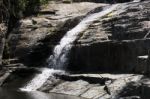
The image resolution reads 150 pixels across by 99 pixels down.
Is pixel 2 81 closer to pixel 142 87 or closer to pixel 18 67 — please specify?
pixel 18 67

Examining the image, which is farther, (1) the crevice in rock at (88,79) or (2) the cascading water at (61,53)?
(2) the cascading water at (61,53)

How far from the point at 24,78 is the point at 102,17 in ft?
26.6

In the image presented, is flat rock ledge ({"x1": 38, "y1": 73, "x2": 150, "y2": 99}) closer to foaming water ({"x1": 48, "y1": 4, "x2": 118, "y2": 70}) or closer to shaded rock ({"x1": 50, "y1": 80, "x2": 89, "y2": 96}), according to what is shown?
shaded rock ({"x1": 50, "y1": 80, "x2": 89, "y2": 96})

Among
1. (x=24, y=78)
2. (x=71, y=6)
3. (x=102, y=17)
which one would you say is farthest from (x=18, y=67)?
(x=71, y=6)

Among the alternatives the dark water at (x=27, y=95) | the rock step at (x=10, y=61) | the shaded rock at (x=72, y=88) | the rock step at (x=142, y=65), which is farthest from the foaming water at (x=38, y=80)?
the rock step at (x=142, y=65)

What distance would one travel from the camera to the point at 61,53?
116 feet

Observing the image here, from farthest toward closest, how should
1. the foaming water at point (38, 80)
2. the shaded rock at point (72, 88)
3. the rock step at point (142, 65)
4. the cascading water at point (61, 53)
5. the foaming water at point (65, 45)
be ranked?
the foaming water at point (65, 45), the cascading water at point (61, 53), the foaming water at point (38, 80), the shaded rock at point (72, 88), the rock step at point (142, 65)

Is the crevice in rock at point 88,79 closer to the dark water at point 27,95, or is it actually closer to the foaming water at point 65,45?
the dark water at point 27,95

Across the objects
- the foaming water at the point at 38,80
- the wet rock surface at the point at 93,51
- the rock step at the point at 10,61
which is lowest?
the foaming water at the point at 38,80

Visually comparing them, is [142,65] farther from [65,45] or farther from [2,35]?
[2,35]

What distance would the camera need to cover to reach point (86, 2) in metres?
45.5

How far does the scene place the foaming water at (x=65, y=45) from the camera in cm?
3491

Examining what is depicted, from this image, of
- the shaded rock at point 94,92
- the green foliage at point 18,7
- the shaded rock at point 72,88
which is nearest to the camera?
the shaded rock at point 94,92

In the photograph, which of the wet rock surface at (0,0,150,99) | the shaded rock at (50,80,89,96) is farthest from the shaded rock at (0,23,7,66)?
the shaded rock at (50,80,89,96)
